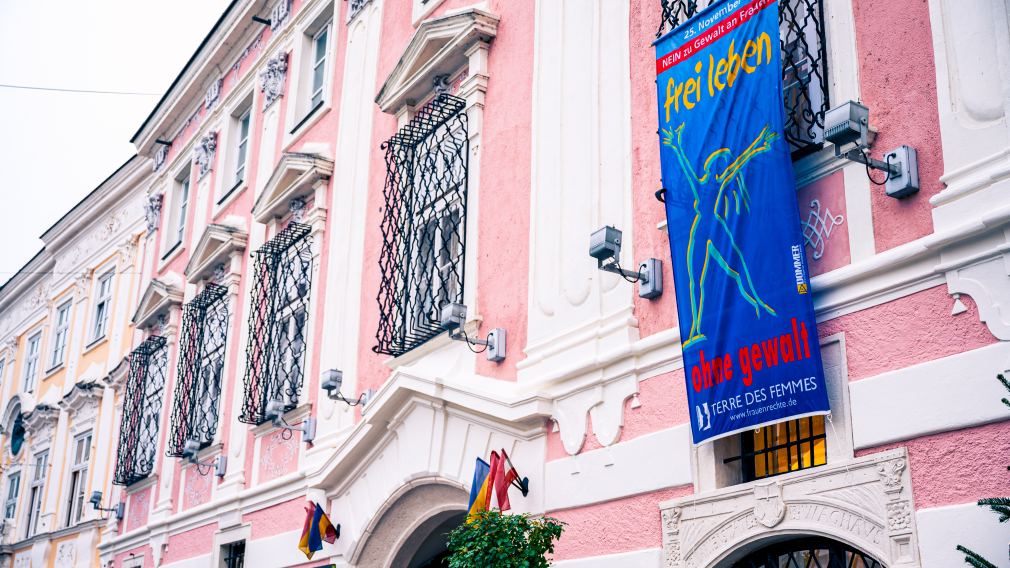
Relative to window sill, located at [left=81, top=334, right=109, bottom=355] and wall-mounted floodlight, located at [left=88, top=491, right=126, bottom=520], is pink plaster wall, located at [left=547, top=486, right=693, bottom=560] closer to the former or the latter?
→ wall-mounted floodlight, located at [left=88, top=491, right=126, bottom=520]

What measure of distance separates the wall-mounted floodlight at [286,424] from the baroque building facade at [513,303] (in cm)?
7

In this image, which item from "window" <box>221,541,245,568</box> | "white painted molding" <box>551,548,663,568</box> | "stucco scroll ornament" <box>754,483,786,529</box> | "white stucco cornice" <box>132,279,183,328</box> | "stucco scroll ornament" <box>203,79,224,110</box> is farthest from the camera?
"stucco scroll ornament" <box>203,79,224,110</box>

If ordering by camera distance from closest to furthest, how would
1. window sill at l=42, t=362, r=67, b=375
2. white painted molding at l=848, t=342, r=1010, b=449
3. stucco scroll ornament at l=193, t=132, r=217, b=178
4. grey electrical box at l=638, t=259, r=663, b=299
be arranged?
white painted molding at l=848, t=342, r=1010, b=449
grey electrical box at l=638, t=259, r=663, b=299
stucco scroll ornament at l=193, t=132, r=217, b=178
window sill at l=42, t=362, r=67, b=375

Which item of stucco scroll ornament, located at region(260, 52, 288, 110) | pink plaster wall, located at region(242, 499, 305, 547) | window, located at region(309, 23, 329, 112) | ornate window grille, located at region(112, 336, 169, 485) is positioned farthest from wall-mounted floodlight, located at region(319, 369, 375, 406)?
ornate window grille, located at region(112, 336, 169, 485)

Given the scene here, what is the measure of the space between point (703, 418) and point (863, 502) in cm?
144

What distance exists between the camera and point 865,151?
717 cm

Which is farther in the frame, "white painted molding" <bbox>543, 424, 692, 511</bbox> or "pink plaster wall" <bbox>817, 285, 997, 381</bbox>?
"white painted molding" <bbox>543, 424, 692, 511</bbox>

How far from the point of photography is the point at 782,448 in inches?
304

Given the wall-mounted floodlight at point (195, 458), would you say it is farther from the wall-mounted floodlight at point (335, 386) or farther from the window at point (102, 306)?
the window at point (102, 306)

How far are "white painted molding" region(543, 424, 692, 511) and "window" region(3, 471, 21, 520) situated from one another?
2213 cm

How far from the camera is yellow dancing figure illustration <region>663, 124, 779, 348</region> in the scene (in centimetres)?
779

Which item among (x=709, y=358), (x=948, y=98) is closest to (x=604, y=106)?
(x=709, y=358)

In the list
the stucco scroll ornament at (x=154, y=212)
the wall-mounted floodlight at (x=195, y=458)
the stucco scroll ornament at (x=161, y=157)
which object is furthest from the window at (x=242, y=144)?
the wall-mounted floodlight at (x=195, y=458)

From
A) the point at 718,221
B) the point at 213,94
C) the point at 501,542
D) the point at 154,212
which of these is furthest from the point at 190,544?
the point at 718,221
